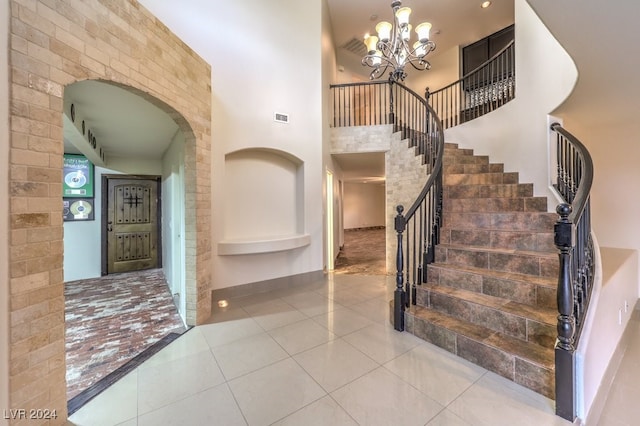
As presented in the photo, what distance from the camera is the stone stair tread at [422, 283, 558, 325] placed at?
196 centimetres

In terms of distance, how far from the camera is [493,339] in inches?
78.7

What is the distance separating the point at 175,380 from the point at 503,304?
277 centimetres

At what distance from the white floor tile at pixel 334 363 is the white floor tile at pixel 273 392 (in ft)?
0.26

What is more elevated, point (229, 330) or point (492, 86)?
point (492, 86)

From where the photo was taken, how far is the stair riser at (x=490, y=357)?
1666 mm

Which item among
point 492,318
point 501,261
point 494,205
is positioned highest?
point 494,205

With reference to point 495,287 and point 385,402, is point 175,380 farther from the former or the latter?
point 495,287

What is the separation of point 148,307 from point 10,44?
10.2 feet

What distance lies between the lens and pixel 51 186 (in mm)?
1472

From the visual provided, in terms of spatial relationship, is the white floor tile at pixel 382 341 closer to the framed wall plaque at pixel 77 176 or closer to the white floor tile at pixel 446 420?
the white floor tile at pixel 446 420

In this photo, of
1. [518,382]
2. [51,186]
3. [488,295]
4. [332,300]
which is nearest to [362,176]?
[332,300]

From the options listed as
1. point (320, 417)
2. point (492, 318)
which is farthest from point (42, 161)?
point (492, 318)

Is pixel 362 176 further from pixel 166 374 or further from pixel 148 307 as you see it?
pixel 166 374

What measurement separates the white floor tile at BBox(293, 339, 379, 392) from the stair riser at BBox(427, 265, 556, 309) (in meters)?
1.23
